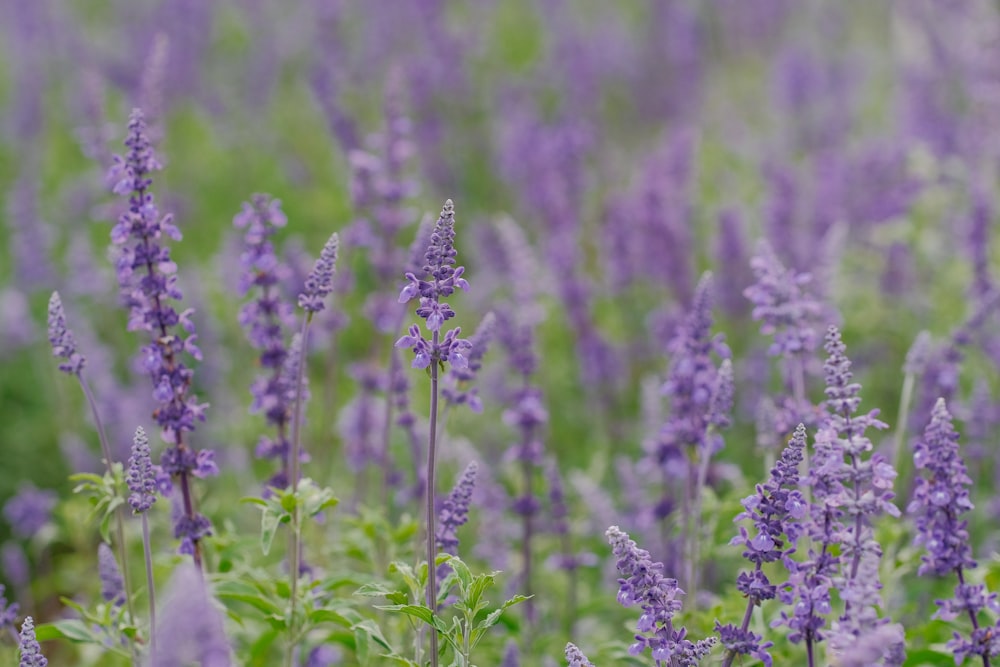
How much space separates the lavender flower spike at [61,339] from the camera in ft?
11.1

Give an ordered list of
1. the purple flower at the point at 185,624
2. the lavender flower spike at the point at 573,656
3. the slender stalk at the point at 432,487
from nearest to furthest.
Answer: the purple flower at the point at 185,624
the lavender flower spike at the point at 573,656
the slender stalk at the point at 432,487

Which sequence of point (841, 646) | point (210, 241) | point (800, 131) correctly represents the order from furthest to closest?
point (800, 131) < point (210, 241) < point (841, 646)

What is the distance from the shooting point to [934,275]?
8.12m

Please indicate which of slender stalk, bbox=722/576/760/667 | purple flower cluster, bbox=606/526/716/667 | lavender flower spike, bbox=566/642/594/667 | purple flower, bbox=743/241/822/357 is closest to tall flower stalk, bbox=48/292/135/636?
lavender flower spike, bbox=566/642/594/667

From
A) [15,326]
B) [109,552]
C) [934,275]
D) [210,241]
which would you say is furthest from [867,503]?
[210,241]

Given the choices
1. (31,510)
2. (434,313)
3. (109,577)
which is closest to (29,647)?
(109,577)

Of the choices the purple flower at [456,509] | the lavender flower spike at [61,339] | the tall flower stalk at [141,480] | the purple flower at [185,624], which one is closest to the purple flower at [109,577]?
the tall flower stalk at [141,480]

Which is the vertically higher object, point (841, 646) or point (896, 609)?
point (896, 609)

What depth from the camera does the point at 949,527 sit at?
327 cm

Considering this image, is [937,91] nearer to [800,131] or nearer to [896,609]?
[800,131]

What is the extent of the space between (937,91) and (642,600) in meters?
8.82

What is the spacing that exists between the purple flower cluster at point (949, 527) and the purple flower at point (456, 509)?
4.52 feet

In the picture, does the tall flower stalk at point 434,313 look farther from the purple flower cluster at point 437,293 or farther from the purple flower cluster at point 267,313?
the purple flower cluster at point 267,313

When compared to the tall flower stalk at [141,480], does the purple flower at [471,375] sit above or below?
above
